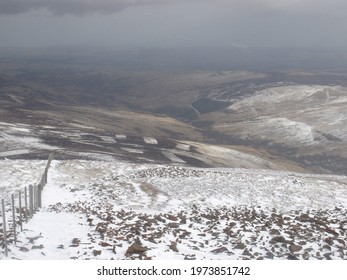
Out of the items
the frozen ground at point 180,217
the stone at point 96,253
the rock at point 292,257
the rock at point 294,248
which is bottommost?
the frozen ground at point 180,217

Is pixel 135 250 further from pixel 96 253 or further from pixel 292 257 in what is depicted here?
pixel 292 257

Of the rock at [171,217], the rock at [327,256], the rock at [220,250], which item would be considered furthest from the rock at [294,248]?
the rock at [171,217]

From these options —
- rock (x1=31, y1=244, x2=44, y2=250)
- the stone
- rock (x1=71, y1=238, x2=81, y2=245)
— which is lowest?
rock (x1=71, y1=238, x2=81, y2=245)

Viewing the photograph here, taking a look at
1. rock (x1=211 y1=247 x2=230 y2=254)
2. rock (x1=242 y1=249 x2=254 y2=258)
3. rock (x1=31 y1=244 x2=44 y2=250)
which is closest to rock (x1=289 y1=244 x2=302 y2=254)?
rock (x1=242 y1=249 x2=254 y2=258)

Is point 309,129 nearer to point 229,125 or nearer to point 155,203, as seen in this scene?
point 229,125

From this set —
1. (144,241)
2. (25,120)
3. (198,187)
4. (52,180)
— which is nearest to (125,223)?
(144,241)

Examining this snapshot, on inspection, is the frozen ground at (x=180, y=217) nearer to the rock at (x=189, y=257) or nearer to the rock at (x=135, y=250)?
the rock at (x=135, y=250)

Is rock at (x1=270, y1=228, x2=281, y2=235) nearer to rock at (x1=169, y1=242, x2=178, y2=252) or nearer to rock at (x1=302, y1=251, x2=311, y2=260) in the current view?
rock at (x1=302, y1=251, x2=311, y2=260)

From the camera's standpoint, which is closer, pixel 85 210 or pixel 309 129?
pixel 85 210
